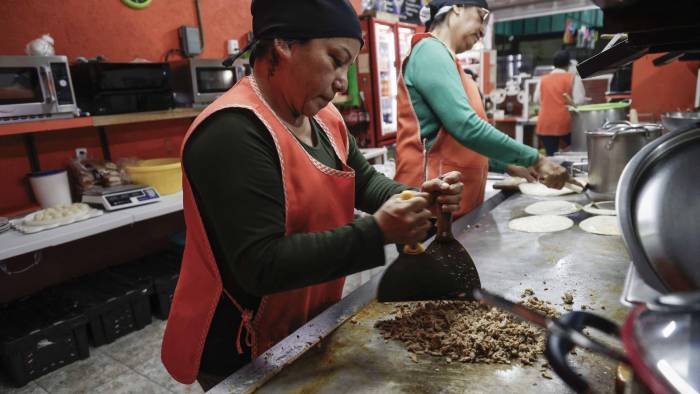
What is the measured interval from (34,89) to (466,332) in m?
3.14

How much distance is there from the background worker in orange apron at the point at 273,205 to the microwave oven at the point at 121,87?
8.53ft

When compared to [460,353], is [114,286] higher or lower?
lower

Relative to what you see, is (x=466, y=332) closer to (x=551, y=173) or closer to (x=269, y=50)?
(x=269, y=50)

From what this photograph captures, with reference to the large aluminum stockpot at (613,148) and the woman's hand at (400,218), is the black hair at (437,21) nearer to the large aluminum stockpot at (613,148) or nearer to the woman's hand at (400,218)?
the large aluminum stockpot at (613,148)

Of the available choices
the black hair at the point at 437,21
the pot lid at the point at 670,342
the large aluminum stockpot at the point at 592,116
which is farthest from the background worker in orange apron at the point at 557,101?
the pot lid at the point at 670,342

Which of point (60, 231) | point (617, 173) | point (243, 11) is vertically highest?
point (243, 11)

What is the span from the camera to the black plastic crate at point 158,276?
3.64 metres

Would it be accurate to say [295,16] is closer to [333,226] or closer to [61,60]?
[333,226]

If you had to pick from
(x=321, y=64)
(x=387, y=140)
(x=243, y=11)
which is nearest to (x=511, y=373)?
(x=321, y=64)

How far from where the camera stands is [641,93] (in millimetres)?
4668

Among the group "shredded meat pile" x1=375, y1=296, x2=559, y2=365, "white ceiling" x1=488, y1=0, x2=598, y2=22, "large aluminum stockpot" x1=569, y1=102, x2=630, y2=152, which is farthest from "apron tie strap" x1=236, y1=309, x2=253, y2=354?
"white ceiling" x1=488, y1=0, x2=598, y2=22

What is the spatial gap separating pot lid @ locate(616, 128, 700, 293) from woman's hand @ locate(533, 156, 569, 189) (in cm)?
82

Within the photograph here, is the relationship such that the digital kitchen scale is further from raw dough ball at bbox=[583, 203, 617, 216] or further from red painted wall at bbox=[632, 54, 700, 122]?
red painted wall at bbox=[632, 54, 700, 122]

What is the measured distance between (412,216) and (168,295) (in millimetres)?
3212
